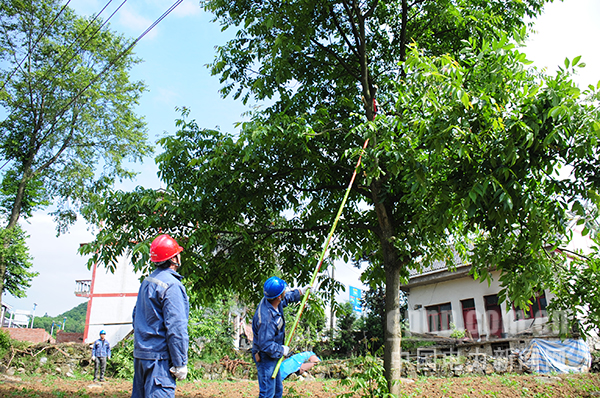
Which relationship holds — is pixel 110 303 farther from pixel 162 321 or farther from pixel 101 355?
pixel 162 321

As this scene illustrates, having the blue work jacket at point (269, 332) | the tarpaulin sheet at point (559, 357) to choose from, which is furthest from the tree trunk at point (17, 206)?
the tarpaulin sheet at point (559, 357)

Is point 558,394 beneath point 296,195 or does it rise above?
beneath

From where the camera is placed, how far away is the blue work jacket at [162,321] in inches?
144

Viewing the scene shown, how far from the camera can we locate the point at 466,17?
736 centimetres

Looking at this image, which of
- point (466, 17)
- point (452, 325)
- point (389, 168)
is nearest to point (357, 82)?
point (466, 17)

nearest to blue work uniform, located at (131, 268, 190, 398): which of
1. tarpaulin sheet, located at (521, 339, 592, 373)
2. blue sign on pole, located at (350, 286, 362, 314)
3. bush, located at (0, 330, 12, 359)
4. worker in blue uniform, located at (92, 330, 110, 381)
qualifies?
worker in blue uniform, located at (92, 330, 110, 381)

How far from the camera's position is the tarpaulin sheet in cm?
1465

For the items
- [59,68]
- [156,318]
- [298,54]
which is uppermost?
[59,68]

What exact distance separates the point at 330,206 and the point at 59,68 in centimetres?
1779

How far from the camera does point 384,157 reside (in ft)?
21.2

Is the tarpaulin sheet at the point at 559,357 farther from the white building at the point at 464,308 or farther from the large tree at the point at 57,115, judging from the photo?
the large tree at the point at 57,115

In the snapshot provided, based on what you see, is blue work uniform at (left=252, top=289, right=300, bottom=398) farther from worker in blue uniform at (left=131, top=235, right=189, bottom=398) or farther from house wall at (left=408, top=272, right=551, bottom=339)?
house wall at (left=408, top=272, right=551, bottom=339)

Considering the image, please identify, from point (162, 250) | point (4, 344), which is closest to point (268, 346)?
point (162, 250)

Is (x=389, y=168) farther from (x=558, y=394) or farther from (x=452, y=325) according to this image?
(x=452, y=325)
